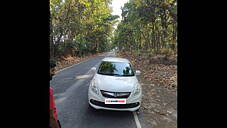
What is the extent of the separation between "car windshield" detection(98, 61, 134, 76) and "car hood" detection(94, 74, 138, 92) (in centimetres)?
41

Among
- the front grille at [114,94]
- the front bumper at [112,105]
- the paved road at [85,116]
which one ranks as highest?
the front grille at [114,94]

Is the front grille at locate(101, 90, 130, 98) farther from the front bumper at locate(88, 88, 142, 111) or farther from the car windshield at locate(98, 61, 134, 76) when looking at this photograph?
the car windshield at locate(98, 61, 134, 76)

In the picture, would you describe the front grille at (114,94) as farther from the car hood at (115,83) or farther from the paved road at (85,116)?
the paved road at (85,116)

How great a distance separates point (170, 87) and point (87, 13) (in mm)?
A: 17316

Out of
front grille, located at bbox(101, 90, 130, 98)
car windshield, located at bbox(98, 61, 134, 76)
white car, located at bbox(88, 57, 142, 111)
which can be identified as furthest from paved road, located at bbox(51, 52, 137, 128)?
car windshield, located at bbox(98, 61, 134, 76)

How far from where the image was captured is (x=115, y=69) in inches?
214

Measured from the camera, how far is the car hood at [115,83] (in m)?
4.18

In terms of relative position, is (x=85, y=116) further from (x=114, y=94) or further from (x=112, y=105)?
(x=114, y=94)

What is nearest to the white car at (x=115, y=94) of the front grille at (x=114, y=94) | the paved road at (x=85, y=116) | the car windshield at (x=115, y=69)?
the front grille at (x=114, y=94)

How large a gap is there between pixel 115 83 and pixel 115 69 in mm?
1139

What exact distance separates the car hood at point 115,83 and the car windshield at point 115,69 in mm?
411
